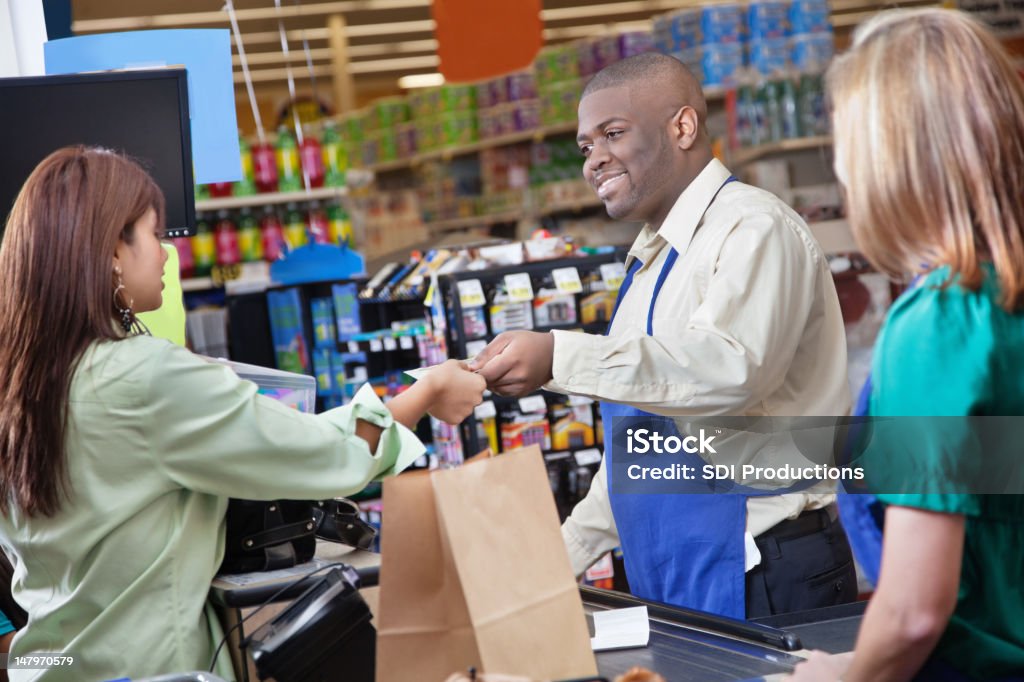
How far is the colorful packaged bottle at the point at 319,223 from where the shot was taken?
18.9ft

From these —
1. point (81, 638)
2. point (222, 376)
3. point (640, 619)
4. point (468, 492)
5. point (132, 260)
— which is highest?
point (132, 260)

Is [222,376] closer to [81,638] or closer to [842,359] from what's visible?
[81,638]

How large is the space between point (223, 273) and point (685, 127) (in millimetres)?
3746

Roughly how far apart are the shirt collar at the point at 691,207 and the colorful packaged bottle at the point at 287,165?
12.5 feet

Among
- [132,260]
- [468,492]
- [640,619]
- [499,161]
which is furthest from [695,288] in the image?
[499,161]

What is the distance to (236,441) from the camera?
64.8 inches

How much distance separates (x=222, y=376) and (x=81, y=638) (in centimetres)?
48

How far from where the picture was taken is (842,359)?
2201mm

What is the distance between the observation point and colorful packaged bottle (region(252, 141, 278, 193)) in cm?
582

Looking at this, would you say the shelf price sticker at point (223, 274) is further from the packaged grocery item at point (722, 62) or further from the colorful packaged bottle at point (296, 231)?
the packaged grocery item at point (722, 62)

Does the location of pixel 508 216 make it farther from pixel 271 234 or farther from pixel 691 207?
pixel 691 207

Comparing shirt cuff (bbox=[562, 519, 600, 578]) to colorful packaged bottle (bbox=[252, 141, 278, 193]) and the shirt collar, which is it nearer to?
the shirt collar

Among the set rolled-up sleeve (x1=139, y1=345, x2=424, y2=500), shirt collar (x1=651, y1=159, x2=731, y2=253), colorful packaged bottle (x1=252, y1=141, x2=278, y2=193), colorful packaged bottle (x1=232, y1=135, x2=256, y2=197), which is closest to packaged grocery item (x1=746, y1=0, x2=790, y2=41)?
colorful packaged bottle (x1=252, y1=141, x2=278, y2=193)

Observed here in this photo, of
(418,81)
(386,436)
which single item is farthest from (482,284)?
(418,81)
